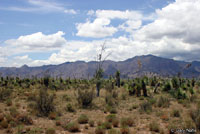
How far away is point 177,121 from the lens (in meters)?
11.4

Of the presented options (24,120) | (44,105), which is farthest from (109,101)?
(24,120)

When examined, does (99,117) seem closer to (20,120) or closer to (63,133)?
(63,133)

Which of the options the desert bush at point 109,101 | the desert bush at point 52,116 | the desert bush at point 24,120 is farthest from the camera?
the desert bush at point 109,101

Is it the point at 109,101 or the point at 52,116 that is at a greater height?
the point at 109,101

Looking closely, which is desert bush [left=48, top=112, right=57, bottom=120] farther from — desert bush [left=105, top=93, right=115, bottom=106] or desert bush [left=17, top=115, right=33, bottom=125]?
desert bush [left=105, top=93, right=115, bottom=106]

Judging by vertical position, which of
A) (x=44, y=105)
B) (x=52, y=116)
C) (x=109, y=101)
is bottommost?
(x=52, y=116)

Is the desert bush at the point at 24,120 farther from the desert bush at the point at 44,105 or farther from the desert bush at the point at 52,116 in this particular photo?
the desert bush at the point at 44,105

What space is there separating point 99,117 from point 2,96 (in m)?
12.0

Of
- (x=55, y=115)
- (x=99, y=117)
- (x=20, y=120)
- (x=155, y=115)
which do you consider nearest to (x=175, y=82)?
(x=155, y=115)

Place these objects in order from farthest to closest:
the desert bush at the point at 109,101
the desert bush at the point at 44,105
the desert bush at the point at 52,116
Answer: the desert bush at the point at 109,101
the desert bush at the point at 44,105
the desert bush at the point at 52,116

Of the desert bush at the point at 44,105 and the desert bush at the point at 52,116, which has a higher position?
the desert bush at the point at 44,105

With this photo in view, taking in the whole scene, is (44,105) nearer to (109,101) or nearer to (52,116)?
(52,116)

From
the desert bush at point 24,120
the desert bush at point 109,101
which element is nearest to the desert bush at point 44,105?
the desert bush at point 24,120

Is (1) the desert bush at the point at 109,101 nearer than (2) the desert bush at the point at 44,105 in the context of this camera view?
No
